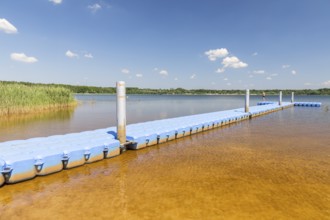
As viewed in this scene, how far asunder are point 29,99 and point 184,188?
23445 mm

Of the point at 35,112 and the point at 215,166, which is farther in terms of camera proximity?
the point at 35,112

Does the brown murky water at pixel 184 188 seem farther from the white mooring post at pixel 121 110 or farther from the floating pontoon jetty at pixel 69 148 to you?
the white mooring post at pixel 121 110

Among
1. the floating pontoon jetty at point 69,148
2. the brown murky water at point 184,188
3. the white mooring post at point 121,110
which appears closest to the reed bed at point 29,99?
the floating pontoon jetty at point 69,148

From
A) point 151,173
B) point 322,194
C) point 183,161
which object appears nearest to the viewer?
point 322,194

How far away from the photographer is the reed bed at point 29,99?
869 inches

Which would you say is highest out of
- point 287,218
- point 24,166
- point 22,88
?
point 22,88

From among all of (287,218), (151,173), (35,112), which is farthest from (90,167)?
(35,112)

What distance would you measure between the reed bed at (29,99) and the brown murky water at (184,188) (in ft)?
58.2

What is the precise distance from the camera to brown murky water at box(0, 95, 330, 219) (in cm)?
551

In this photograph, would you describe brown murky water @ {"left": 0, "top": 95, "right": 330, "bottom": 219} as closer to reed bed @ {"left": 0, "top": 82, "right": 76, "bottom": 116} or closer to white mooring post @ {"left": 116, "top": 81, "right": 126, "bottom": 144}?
white mooring post @ {"left": 116, "top": 81, "right": 126, "bottom": 144}

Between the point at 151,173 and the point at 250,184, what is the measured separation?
3206 millimetres

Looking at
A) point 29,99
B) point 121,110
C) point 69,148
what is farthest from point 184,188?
point 29,99

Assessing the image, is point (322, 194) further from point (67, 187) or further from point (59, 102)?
point (59, 102)

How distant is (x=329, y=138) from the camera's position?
14.3 meters
